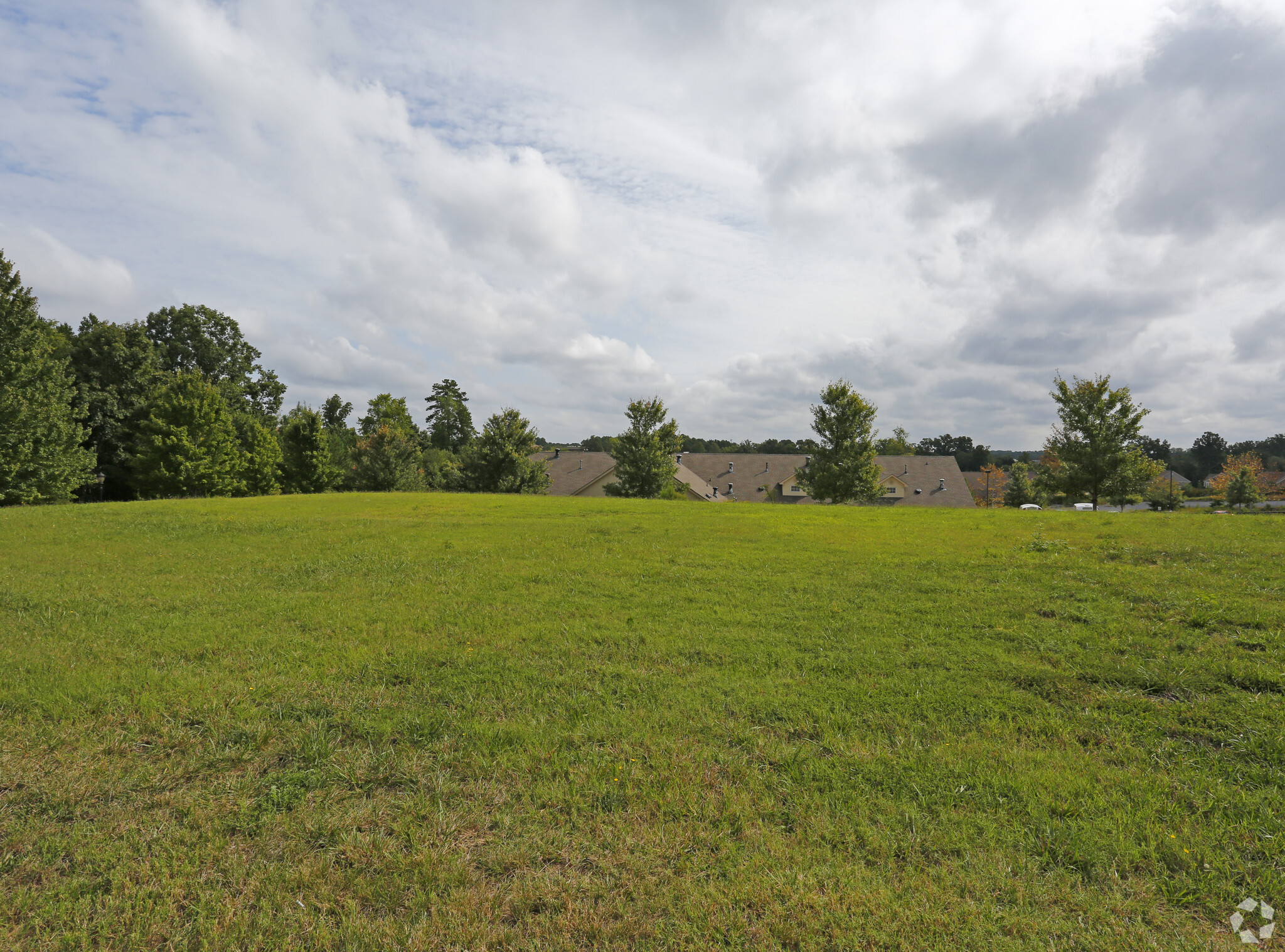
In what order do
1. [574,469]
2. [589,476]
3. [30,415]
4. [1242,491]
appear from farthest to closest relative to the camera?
[1242,491]
[574,469]
[589,476]
[30,415]

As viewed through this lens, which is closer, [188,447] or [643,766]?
[643,766]

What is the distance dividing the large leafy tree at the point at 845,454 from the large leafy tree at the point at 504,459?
18.2 m

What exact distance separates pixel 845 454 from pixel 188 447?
4097 centimetres

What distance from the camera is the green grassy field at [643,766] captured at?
9.53 ft

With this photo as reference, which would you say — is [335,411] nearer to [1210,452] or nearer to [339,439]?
[339,439]

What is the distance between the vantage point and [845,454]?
3403 cm

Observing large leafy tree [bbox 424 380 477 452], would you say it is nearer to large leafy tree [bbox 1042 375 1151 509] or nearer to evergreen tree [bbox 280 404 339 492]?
evergreen tree [bbox 280 404 339 492]

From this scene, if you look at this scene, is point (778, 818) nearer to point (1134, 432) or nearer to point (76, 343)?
point (1134, 432)

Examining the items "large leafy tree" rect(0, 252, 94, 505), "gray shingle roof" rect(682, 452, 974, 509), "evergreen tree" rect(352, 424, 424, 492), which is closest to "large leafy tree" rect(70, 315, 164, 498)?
"large leafy tree" rect(0, 252, 94, 505)

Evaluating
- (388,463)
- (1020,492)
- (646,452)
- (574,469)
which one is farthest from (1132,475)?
(1020,492)

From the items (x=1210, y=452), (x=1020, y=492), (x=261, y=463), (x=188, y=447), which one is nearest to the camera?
(x=188, y=447)

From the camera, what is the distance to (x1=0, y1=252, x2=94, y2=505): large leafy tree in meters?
31.9

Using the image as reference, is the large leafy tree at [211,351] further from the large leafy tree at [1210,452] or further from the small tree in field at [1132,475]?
the large leafy tree at [1210,452]

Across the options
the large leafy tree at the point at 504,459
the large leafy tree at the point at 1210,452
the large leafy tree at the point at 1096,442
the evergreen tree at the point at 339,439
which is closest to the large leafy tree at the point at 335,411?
the evergreen tree at the point at 339,439
